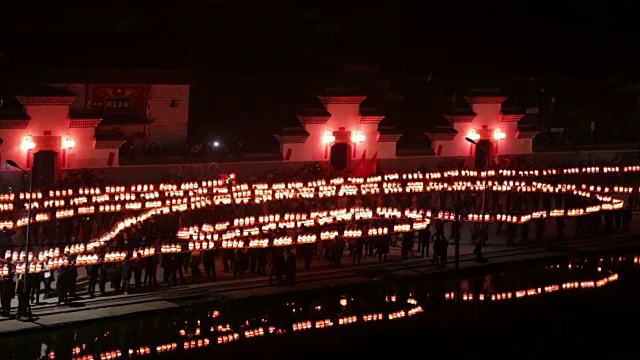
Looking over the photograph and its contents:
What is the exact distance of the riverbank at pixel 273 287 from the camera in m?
42.1

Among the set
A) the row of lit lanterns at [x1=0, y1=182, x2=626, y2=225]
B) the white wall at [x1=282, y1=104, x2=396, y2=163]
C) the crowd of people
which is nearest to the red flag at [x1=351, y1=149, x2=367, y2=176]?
the white wall at [x1=282, y1=104, x2=396, y2=163]

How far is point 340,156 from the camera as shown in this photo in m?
61.2

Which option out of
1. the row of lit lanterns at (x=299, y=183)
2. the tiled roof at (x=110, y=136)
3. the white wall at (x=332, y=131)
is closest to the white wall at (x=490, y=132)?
the row of lit lanterns at (x=299, y=183)

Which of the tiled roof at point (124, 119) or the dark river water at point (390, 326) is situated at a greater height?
the tiled roof at point (124, 119)

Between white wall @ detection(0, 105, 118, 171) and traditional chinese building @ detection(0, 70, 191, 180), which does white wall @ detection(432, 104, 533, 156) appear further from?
white wall @ detection(0, 105, 118, 171)

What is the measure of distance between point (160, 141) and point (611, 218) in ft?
65.8

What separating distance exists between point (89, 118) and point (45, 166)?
256 cm

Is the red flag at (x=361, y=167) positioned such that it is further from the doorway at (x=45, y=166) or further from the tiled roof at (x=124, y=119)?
the doorway at (x=45, y=166)

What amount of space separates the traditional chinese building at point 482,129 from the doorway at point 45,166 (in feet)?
63.4

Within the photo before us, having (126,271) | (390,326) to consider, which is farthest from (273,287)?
(126,271)

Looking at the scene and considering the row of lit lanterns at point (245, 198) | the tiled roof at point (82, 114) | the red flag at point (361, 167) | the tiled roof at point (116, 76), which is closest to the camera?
the row of lit lanterns at point (245, 198)

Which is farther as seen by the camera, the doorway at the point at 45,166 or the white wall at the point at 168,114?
the white wall at the point at 168,114

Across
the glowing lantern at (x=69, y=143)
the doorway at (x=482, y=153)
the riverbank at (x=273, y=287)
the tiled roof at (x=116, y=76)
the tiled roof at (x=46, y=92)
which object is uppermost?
the tiled roof at (x=116, y=76)

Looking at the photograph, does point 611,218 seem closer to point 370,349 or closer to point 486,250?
point 486,250
